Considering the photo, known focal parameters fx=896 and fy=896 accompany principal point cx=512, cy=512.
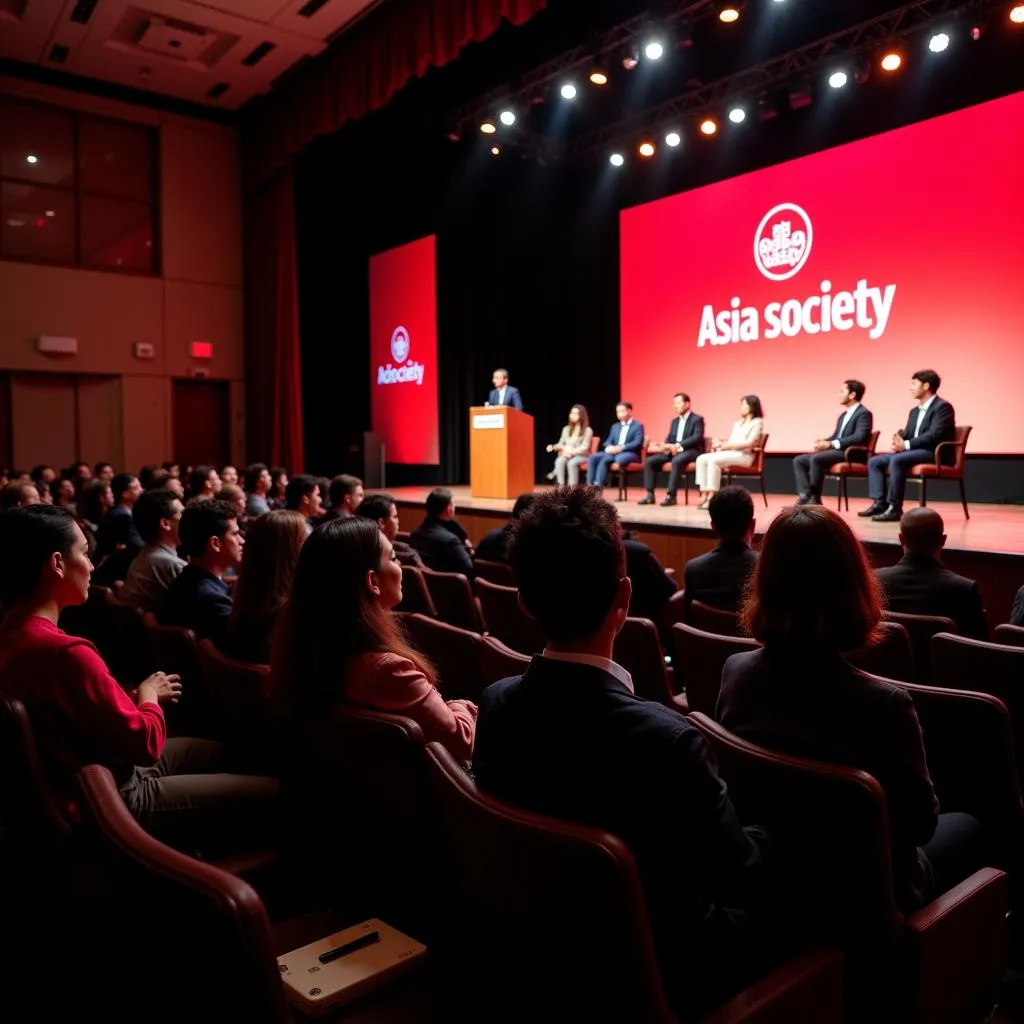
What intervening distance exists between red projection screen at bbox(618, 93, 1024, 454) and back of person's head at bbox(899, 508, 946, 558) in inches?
204

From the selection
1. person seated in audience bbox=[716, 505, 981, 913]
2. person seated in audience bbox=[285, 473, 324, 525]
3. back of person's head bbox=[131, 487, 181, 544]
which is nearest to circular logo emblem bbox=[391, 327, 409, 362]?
person seated in audience bbox=[285, 473, 324, 525]

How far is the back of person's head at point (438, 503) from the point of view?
15.6 ft

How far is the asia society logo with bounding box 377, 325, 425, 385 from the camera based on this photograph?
37.2 feet

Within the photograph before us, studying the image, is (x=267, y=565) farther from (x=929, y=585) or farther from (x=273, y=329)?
(x=273, y=329)

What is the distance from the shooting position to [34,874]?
1620 mm

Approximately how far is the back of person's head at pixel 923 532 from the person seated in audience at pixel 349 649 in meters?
1.76

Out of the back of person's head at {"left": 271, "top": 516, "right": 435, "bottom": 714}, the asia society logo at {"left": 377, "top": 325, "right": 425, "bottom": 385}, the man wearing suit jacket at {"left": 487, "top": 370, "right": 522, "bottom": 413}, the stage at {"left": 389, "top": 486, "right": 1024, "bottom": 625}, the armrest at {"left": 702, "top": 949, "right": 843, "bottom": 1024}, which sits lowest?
the armrest at {"left": 702, "top": 949, "right": 843, "bottom": 1024}

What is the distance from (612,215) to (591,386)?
2093mm

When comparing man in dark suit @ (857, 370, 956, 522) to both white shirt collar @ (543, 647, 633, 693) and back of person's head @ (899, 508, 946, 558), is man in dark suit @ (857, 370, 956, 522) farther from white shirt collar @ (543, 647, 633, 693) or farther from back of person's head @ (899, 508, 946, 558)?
white shirt collar @ (543, 647, 633, 693)

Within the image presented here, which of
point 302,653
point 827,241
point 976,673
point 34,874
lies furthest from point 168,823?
point 827,241

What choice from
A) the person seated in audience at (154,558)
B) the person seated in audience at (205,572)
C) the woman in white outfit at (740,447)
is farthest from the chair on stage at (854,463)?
the person seated in audience at (205,572)

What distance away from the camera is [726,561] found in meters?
3.23

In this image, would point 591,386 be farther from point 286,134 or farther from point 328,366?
point 286,134

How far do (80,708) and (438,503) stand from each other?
10.1 ft
